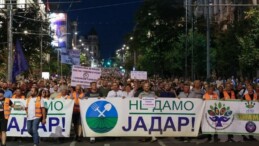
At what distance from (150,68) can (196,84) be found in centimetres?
5262

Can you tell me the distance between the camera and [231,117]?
1653 cm

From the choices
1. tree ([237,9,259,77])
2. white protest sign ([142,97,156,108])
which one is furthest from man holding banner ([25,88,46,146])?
tree ([237,9,259,77])

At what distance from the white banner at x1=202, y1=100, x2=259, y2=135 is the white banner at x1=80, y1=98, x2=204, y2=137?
11.6 inches

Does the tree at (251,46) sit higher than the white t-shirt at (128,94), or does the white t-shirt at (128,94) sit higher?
the tree at (251,46)

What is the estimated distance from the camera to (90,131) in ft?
52.8

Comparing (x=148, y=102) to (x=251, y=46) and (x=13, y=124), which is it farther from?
(x=251, y=46)

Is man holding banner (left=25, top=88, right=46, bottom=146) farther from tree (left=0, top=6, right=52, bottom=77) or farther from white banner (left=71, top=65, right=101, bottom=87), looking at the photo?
tree (left=0, top=6, right=52, bottom=77)

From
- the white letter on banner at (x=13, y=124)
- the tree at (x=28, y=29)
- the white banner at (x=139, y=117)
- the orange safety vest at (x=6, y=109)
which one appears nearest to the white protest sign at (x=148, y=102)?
the white banner at (x=139, y=117)

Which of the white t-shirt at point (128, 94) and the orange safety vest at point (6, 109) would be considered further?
the white t-shirt at point (128, 94)

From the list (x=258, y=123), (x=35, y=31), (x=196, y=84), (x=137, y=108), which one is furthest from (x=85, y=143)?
(x=35, y=31)

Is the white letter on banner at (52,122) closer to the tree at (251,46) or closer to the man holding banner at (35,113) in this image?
the man holding banner at (35,113)

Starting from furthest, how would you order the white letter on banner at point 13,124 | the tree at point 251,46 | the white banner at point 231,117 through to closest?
the tree at point 251,46 < the white banner at point 231,117 < the white letter on banner at point 13,124

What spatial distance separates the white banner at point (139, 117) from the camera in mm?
16125

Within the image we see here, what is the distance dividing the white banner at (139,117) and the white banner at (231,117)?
29cm
